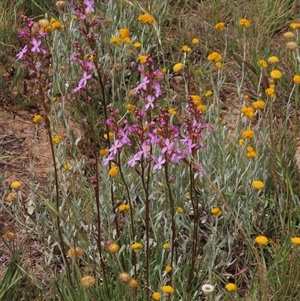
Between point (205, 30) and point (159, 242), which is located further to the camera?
point (205, 30)

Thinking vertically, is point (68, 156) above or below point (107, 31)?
below

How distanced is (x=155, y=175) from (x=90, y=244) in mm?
419

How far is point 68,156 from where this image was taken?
3.38 meters

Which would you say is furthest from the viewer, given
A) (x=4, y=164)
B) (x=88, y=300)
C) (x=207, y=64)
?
(x=207, y=64)

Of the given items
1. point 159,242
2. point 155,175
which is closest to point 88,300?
point 159,242

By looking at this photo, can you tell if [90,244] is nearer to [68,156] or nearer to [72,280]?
[72,280]

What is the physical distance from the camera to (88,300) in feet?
7.64

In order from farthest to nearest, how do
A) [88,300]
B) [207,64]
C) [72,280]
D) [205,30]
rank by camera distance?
[205,30]
[207,64]
[72,280]
[88,300]

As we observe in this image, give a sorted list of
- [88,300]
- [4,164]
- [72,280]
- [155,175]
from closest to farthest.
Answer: [88,300] < [72,280] < [155,175] < [4,164]

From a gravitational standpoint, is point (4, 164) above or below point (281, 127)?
below

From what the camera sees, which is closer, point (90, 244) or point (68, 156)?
A: point (90, 244)

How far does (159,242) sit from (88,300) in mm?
448

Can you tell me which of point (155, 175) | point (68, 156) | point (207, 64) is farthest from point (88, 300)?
point (207, 64)

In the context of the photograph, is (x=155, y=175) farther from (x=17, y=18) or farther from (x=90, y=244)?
(x=17, y=18)
